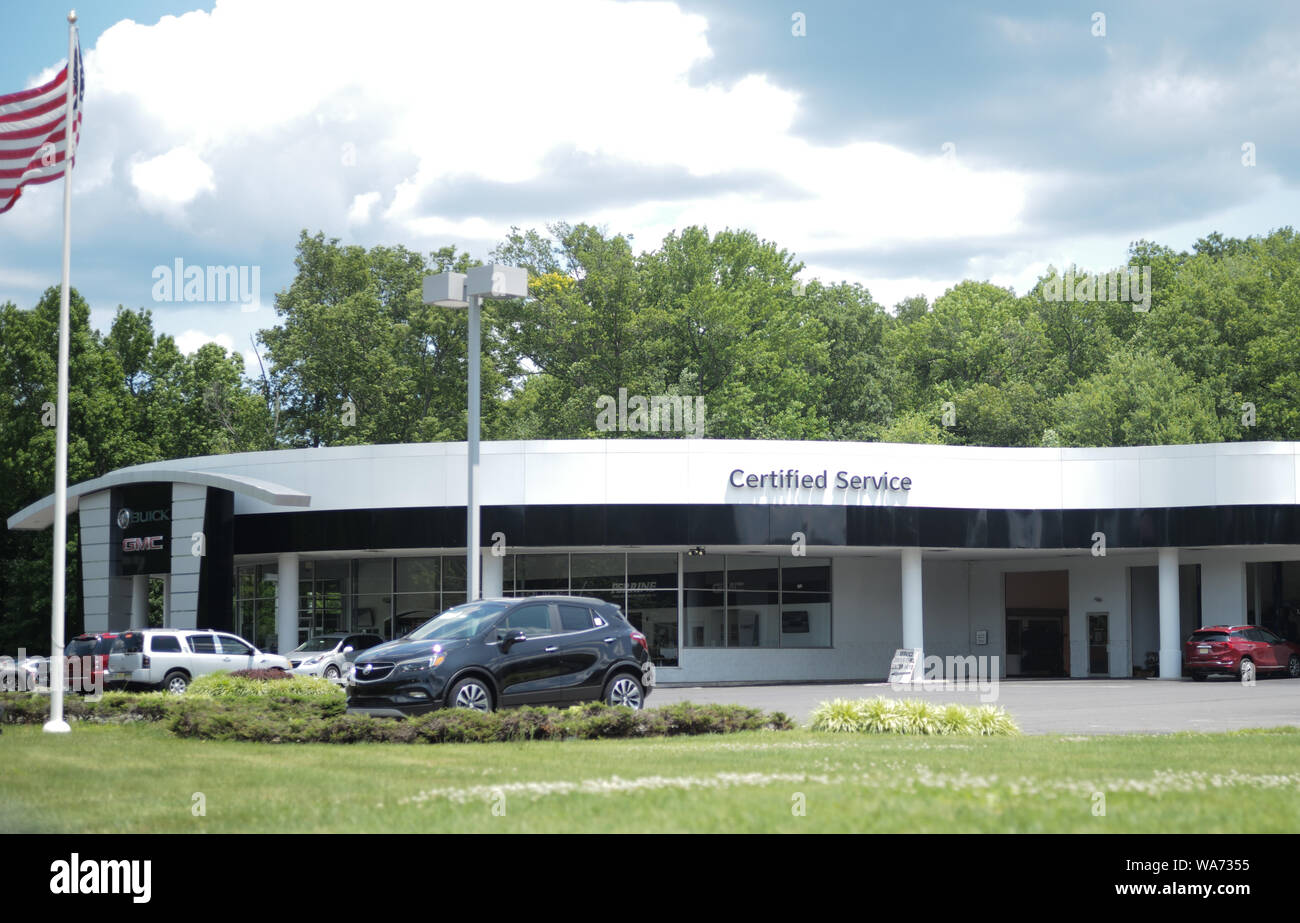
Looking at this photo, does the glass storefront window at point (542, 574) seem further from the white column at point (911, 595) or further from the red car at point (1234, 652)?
the red car at point (1234, 652)

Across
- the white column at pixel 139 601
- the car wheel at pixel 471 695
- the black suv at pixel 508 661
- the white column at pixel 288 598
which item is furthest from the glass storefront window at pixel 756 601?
the car wheel at pixel 471 695

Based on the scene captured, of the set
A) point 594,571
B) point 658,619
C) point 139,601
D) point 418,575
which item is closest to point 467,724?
point 594,571

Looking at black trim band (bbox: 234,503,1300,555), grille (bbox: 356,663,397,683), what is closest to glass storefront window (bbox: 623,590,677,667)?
black trim band (bbox: 234,503,1300,555)

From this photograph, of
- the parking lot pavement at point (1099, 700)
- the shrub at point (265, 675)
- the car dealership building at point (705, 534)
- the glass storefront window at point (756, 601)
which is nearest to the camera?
the parking lot pavement at point (1099, 700)

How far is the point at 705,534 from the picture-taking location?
38.0m

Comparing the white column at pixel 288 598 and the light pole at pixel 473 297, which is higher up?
the light pole at pixel 473 297

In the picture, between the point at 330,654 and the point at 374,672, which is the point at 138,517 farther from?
the point at 374,672

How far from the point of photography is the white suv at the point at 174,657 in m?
32.3

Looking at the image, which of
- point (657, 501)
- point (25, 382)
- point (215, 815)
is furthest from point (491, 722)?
point (25, 382)

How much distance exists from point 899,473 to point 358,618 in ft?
52.4

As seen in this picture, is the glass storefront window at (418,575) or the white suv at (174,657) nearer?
the white suv at (174,657)

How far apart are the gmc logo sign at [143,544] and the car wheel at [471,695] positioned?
2543 centimetres

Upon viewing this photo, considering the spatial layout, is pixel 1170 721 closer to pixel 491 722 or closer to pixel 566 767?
pixel 491 722

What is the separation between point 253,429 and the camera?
67375 millimetres
